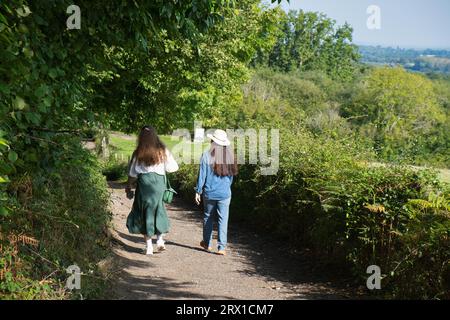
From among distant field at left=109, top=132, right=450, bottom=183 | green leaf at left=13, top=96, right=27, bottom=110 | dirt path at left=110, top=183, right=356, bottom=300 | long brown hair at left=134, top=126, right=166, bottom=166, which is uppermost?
green leaf at left=13, top=96, right=27, bottom=110

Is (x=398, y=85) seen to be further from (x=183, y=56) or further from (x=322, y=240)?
(x=322, y=240)

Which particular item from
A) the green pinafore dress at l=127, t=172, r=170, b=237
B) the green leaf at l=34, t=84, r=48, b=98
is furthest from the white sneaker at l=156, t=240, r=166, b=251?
the green leaf at l=34, t=84, r=48, b=98

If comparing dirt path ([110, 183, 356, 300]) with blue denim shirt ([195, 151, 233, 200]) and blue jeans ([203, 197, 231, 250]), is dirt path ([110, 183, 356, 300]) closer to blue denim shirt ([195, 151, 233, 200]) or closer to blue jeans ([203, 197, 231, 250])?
blue jeans ([203, 197, 231, 250])

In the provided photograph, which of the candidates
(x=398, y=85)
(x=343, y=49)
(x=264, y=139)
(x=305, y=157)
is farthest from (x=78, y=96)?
(x=343, y=49)

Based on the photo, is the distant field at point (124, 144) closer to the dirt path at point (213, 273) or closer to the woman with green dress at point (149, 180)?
the dirt path at point (213, 273)

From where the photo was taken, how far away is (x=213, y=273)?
311 inches

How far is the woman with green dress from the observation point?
8.58 metres

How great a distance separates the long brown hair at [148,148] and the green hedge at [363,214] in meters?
2.36

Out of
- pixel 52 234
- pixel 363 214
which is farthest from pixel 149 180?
pixel 363 214

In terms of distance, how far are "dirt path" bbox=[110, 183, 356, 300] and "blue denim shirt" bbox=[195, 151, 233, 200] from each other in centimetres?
98

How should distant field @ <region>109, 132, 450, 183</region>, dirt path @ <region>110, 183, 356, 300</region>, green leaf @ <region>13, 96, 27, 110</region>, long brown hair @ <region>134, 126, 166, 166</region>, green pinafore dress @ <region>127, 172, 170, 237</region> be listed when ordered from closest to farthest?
green leaf @ <region>13, 96, 27, 110</region>
dirt path @ <region>110, 183, 356, 300</region>
long brown hair @ <region>134, 126, 166, 166</region>
green pinafore dress @ <region>127, 172, 170, 237</region>
distant field @ <region>109, 132, 450, 183</region>

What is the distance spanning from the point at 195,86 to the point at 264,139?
4.95 m

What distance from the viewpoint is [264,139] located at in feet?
39.6
